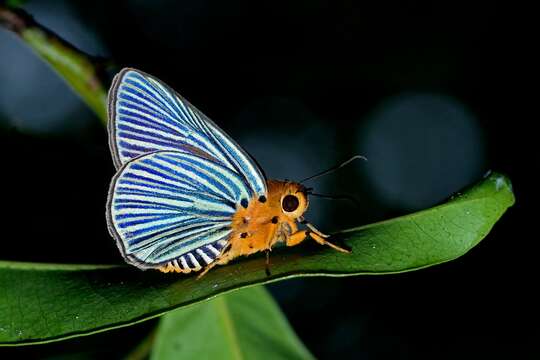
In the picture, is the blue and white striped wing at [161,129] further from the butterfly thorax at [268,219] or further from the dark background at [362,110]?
the dark background at [362,110]

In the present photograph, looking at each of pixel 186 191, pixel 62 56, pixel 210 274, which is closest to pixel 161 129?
pixel 186 191

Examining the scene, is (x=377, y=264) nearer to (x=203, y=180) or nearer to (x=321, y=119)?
(x=203, y=180)

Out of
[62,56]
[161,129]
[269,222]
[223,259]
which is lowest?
[223,259]

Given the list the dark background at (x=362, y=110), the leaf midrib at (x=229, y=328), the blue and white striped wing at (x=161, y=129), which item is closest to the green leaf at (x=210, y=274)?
the blue and white striped wing at (x=161, y=129)

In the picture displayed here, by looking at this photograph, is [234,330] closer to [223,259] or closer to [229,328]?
[229,328]

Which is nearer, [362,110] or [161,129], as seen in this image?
[161,129]

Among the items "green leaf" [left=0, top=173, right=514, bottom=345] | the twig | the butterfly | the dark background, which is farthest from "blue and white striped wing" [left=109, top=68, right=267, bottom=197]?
the dark background

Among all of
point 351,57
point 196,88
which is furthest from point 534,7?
point 196,88
